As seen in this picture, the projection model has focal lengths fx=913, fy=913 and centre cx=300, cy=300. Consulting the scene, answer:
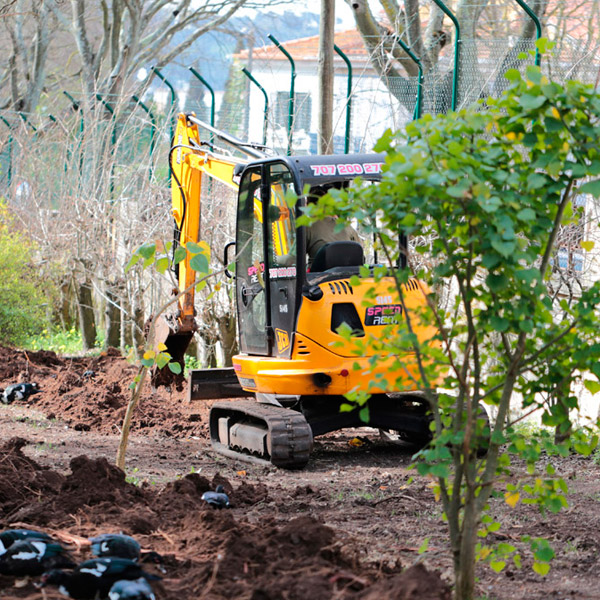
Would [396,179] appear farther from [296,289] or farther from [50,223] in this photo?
[50,223]

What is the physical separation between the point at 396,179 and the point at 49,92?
102 feet

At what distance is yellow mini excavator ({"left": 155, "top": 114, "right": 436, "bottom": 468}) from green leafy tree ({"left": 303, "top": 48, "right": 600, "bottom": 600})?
375 centimetres

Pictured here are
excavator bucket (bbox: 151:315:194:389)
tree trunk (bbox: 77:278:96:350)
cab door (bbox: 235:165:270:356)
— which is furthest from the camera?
tree trunk (bbox: 77:278:96:350)

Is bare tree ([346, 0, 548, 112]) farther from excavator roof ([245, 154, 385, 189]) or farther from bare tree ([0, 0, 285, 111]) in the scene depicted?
bare tree ([0, 0, 285, 111])

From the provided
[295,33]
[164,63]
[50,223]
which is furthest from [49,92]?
[295,33]

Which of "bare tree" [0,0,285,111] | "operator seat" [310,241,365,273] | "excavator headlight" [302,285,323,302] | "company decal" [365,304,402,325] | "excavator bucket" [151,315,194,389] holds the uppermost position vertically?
"bare tree" [0,0,285,111]

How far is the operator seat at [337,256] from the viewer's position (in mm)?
8281

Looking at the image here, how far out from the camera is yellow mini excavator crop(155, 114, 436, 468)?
8070mm

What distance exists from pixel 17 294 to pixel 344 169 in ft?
31.1

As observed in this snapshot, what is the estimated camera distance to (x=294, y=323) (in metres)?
8.16

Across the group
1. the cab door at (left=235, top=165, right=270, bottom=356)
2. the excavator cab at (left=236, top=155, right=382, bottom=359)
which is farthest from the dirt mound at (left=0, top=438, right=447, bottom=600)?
the cab door at (left=235, top=165, right=270, bottom=356)

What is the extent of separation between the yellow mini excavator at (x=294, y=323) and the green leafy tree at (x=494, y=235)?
12.3 feet

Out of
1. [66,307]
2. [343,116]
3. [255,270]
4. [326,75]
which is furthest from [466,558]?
[66,307]

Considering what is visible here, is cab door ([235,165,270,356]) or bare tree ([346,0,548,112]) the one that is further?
bare tree ([346,0,548,112])
